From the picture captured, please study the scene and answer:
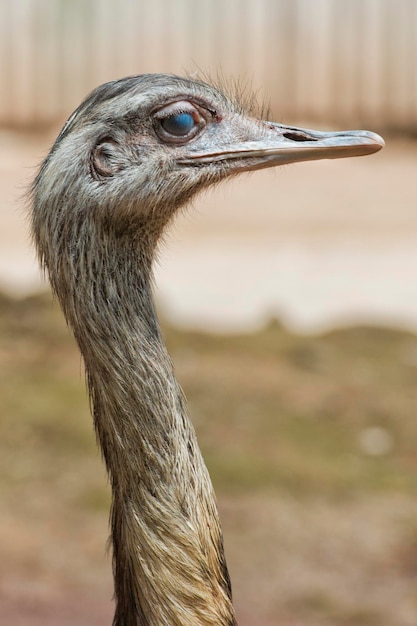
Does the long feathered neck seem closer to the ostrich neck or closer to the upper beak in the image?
the ostrich neck

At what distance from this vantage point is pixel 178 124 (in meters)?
2.67

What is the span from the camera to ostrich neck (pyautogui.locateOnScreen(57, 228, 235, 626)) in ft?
7.97

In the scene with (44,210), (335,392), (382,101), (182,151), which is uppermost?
(382,101)

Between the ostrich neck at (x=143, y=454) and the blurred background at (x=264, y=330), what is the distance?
1.17 ft

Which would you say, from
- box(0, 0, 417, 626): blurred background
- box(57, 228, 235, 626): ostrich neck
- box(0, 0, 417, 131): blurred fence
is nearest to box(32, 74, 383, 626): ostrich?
box(57, 228, 235, 626): ostrich neck

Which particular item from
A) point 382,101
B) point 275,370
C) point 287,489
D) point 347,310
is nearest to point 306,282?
point 347,310

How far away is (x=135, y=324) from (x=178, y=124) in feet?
1.58

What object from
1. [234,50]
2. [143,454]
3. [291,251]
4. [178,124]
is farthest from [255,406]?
[234,50]

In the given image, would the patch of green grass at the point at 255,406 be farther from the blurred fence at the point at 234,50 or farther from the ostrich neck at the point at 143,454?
the blurred fence at the point at 234,50

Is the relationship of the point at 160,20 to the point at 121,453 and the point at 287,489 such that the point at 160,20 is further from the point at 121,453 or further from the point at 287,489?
the point at 121,453

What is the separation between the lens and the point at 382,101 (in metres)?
13.1

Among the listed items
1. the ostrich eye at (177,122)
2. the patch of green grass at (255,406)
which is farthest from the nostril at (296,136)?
the patch of green grass at (255,406)

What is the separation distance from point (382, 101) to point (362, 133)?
10.6 meters

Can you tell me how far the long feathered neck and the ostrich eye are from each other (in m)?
0.28
